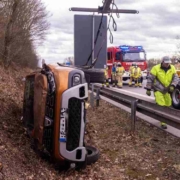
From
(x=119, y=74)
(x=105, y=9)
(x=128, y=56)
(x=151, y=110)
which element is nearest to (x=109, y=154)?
(x=151, y=110)

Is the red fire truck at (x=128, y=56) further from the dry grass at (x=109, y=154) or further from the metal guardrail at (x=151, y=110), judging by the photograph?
the dry grass at (x=109, y=154)

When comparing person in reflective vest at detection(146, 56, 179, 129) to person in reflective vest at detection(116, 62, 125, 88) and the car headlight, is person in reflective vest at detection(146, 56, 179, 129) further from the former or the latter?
person in reflective vest at detection(116, 62, 125, 88)

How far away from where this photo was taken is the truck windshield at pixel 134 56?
24891mm

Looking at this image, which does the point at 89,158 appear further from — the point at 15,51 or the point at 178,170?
the point at 15,51

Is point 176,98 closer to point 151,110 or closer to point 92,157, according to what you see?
point 151,110

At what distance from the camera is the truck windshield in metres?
24.9

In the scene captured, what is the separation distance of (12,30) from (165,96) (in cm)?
1597

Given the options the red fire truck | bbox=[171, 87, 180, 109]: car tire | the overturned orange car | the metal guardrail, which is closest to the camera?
the overturned orange car

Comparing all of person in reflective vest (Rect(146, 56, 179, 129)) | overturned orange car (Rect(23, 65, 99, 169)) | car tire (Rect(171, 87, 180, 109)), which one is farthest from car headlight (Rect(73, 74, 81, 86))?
car tire (Rect(171, 87, 180, 109))

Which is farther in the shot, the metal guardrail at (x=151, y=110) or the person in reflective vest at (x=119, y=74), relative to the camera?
the person in reflective vest at (x=119, y=74)

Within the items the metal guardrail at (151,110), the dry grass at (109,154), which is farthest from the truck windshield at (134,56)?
the dry grass at (109,154)

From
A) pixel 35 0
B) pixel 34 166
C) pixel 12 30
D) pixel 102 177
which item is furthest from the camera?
pixel 35 0

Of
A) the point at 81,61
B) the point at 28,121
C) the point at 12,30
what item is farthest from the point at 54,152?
the point at 12,30

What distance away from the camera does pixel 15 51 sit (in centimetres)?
2488
